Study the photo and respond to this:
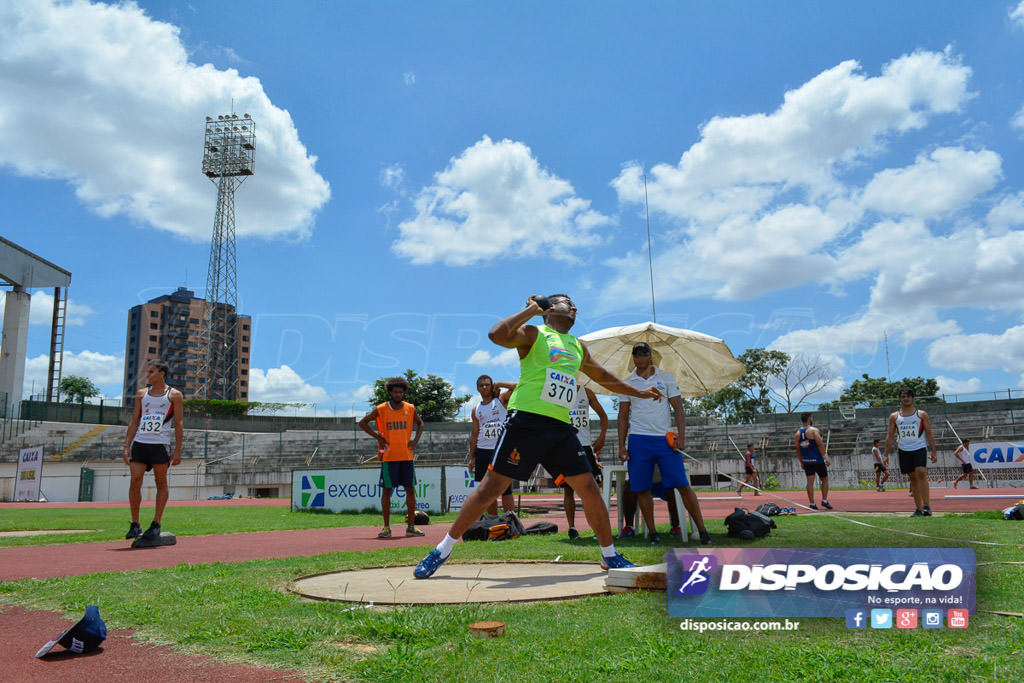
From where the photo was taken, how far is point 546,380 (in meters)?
4.60

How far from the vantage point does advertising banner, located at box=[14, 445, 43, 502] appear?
28.4 meters

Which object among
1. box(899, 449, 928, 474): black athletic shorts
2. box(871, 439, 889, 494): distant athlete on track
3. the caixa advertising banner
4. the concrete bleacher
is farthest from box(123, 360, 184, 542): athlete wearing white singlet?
the concrete bleacher

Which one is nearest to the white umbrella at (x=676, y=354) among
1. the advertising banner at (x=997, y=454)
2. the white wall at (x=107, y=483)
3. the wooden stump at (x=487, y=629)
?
the wooden stump at (x=487, y=629)

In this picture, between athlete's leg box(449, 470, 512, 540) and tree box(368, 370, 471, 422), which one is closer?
athlete's leg box(449, 470, 512, 540)

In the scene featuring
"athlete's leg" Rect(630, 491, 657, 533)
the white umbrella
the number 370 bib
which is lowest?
"athlete's leg" Rect(630, 491, 657, 533)

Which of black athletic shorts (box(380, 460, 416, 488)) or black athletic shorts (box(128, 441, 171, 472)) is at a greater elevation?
black athletic shorts (box(128, 441, 171, 472))

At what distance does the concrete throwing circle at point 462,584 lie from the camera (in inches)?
149

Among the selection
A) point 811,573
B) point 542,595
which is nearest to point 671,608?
point 811,573

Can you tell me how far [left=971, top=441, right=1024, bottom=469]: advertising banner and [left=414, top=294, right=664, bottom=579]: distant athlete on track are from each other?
23.2 metres

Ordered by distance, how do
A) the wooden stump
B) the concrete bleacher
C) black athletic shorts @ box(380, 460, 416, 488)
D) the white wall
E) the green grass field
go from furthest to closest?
1. the concrete bleacher
2. the white wall
3. black athletic shorts @ box(380, 460, 416, 488)
4. the wooden stump
5. the green grass field

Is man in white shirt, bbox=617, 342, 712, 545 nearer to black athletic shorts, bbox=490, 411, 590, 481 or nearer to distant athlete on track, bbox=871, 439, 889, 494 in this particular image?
black athletic shorts, bbox=490, 411, 590, 481

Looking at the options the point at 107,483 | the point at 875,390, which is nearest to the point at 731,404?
the point at 875,390

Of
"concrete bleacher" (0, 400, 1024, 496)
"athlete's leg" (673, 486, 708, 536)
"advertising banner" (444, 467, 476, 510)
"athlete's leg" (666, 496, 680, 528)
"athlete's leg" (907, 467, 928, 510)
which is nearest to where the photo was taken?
"athlete's leg" (673, 486, 708, 536)

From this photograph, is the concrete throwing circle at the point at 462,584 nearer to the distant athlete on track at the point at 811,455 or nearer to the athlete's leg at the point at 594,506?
the athlete's leg at the point at 594,506
